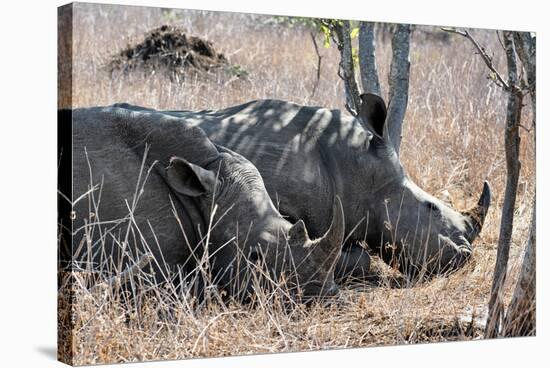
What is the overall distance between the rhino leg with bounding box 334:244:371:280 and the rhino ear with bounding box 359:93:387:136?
0.83 m

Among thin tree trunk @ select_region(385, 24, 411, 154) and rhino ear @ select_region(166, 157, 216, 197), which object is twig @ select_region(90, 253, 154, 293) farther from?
thin tree trunk @ select_region(385, 24, 411, 154)

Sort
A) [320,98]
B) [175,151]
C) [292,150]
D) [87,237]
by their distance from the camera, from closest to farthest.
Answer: [87,237]
[175,151]
[292,150]
[320,98]

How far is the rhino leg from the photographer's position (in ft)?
24.8

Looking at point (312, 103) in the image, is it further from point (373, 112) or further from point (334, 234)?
point (334, 234)

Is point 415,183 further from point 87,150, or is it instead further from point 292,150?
point 87,150

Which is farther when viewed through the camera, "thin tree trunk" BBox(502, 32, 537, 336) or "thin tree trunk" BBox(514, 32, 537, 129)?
"thin tree trunk" BBox(502, 32, 537, 336)

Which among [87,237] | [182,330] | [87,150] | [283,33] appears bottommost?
[182,330]

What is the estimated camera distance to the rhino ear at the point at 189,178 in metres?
7.00

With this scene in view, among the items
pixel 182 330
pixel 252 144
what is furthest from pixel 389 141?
pixel 182 330

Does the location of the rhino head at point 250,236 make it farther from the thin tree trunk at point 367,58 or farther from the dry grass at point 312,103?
the thin tree trunk at point 367,58

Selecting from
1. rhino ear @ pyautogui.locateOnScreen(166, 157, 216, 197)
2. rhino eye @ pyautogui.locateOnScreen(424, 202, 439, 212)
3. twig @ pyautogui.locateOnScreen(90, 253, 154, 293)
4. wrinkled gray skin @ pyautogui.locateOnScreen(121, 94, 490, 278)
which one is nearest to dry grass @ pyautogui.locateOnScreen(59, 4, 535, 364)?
twig @ pyautogui.locateOnScreen(90, 253, 154, 293)

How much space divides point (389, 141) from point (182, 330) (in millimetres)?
2112

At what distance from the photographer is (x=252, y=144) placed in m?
7.64

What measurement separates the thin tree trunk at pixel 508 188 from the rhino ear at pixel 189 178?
1.77 meters
